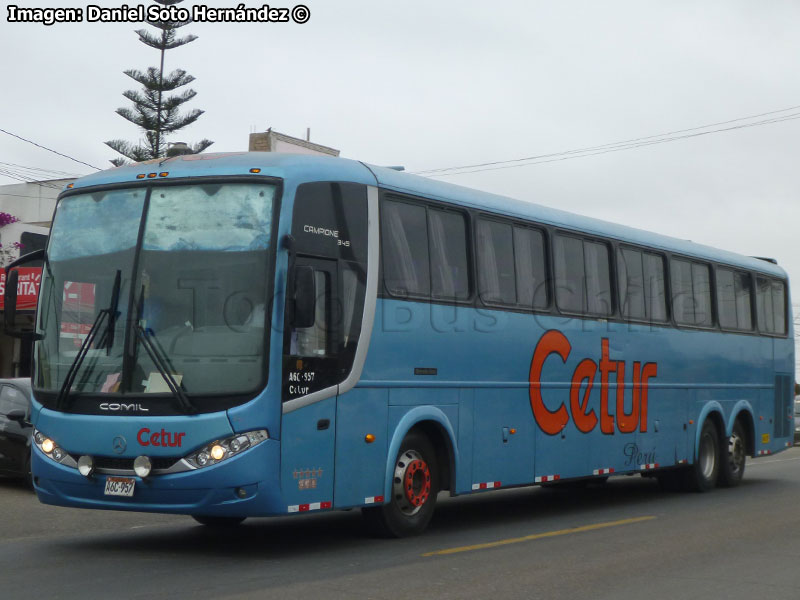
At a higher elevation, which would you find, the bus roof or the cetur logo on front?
the bus roof

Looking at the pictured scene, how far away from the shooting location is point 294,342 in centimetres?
970

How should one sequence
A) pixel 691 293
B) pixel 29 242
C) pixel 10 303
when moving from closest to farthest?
pixel 10 303 → pixel 691 293 → pixel 29 242

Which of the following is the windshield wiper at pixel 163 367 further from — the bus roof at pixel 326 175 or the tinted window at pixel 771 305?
the tinted window at pixel 771 305

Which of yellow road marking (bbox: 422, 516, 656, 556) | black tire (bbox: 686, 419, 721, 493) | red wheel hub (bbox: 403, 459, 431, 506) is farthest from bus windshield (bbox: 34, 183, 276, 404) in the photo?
black tire (bbox: 686, 419, 721, 493)

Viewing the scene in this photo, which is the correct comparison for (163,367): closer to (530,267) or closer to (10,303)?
(10,303)

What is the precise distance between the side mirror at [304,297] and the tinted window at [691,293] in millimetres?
8448

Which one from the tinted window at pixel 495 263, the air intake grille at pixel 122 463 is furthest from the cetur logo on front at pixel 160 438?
the tinted window at pixel 495 263

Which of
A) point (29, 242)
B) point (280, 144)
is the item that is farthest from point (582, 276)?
point (280, 144)

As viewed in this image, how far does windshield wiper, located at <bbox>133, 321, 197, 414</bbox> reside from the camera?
9.36 metres

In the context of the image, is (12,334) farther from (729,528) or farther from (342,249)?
(729,528)

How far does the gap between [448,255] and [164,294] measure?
10.9 ft

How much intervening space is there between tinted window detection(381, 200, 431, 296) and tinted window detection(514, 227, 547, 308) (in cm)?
183

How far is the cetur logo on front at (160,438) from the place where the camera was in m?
9.33

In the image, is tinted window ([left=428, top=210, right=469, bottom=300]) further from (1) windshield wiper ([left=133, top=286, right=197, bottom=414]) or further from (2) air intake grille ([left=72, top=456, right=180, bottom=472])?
(2) air intake grille ([left=72, top=456, right=180, bottom=472])
